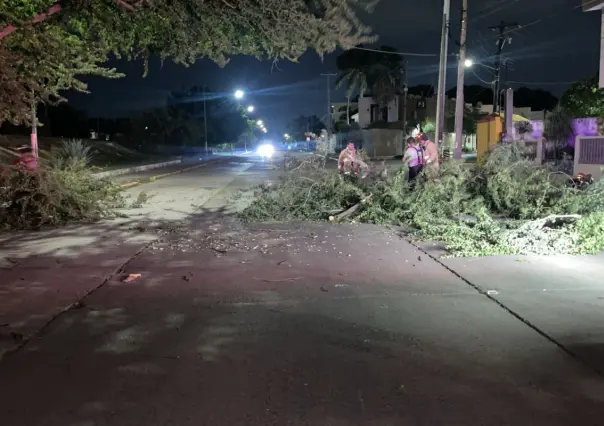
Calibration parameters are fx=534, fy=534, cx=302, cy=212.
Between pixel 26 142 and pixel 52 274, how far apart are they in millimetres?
30928

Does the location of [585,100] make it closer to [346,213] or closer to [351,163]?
[351,163]

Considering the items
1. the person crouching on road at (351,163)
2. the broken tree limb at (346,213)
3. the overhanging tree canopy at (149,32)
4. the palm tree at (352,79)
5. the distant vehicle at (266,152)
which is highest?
the palm tree at (352,79)

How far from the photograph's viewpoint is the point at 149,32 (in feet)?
34.8

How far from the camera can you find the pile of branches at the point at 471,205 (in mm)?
8070

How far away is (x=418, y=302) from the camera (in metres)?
5.61

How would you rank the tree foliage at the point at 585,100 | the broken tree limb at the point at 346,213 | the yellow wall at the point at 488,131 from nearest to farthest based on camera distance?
the broken tree limb at the point at 346,213
the tree foliage at the point at 585,100
the yellow wall at the point at 488,131

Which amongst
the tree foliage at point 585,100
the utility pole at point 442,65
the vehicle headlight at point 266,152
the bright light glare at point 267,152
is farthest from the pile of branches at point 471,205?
the vehicle headlight at point 266,152

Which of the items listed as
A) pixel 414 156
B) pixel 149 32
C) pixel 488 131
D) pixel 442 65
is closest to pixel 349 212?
pixel 414 156

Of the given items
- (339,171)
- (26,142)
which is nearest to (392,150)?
(26,142)

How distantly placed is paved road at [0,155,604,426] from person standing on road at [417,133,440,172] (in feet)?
16.8

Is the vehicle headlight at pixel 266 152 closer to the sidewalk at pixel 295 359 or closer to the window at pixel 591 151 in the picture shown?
the window at pixel 591 151

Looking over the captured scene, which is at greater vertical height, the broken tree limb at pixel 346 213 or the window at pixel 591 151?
the window at pixel 591 151

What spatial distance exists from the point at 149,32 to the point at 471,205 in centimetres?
732

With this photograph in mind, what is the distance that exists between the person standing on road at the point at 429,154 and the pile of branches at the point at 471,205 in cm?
24
